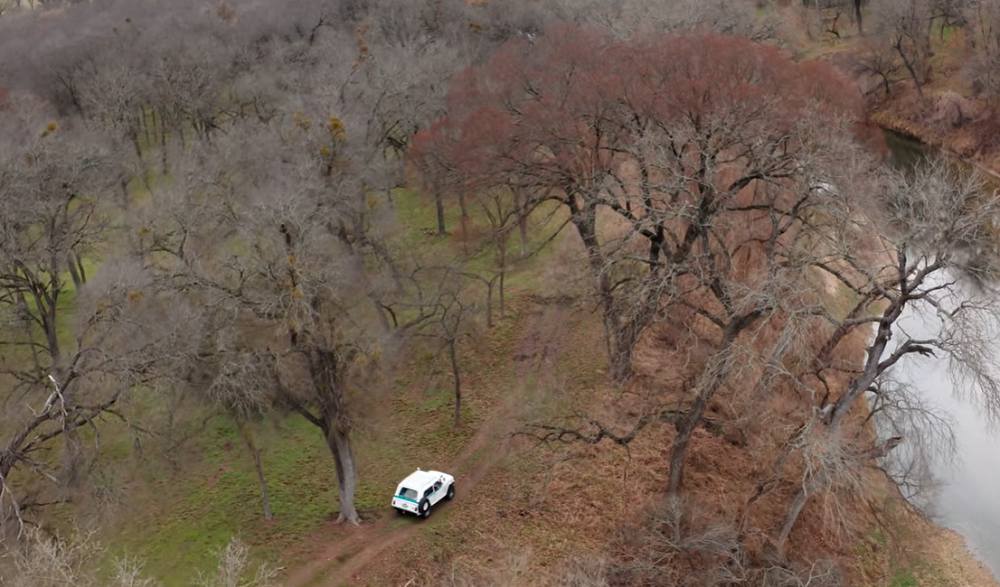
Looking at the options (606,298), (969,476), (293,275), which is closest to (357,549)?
(293,275)

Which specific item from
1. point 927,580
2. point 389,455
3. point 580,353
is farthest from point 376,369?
point 927,580

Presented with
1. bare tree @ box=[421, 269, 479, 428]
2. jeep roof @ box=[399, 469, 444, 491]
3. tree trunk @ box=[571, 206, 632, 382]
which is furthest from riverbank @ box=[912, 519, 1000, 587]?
bare tree @ box=[421, 269, 479, 428]

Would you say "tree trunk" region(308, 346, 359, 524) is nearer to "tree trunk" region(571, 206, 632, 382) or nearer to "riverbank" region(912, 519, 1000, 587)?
"tree trunk" region(571, 206, 632, 382)

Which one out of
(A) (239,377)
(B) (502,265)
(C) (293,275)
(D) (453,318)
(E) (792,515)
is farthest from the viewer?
(B) (502,265)

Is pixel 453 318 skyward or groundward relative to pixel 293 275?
groundward

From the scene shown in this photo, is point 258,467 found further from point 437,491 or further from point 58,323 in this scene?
point 58,323

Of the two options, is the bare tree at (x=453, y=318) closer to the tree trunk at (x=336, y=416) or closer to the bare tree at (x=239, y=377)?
the tree trunk at (x=336, y=416)
